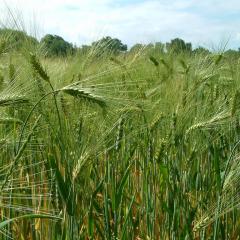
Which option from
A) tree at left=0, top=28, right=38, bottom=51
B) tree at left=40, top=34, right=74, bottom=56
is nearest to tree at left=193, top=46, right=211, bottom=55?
tree at left=40, top=34, right=74, bottom=56

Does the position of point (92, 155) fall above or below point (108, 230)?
above

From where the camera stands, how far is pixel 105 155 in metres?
1.86

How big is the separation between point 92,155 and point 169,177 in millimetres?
493

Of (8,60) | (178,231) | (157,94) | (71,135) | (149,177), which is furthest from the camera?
(157,94)

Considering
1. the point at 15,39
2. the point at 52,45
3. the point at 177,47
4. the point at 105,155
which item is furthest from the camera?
the point at 177,47

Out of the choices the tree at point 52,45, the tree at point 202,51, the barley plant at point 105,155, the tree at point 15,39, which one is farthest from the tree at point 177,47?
the tree at point 15,39

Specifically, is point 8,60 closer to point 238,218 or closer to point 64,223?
point 64,223

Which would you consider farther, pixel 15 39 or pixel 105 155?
pixel 15 39

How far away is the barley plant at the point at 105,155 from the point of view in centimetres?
147

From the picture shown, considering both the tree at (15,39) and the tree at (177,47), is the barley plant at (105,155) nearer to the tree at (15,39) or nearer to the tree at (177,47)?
the tree at (15,39)

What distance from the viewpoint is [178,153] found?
6.51 ft

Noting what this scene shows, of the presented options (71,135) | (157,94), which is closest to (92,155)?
(71,135)

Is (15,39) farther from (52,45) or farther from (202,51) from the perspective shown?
(202,51)

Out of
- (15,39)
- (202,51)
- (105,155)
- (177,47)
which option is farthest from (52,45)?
(177,47)
